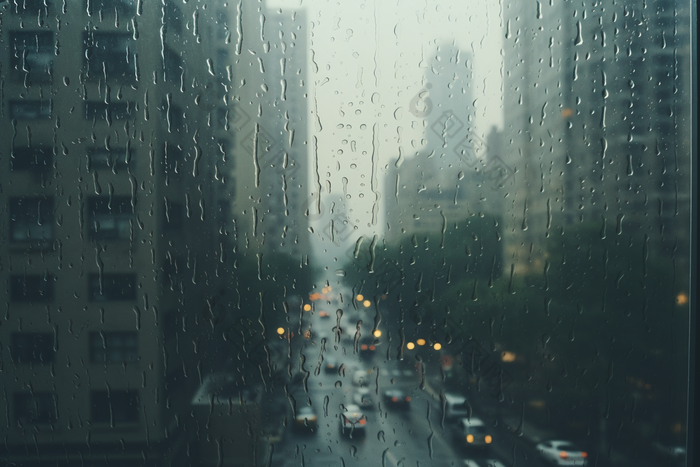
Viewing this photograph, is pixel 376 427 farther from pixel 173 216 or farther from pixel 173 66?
pixel 173 66

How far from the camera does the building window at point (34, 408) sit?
135cm

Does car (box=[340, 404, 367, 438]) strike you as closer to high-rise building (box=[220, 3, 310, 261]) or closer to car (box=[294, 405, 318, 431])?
car (box=[294, 405, 318, 431])

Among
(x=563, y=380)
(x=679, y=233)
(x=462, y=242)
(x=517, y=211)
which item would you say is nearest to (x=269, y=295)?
(x=462, y=242)

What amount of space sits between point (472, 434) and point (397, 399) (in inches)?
10.0

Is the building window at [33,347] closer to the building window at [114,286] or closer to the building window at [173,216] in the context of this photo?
the building window at [114,286]

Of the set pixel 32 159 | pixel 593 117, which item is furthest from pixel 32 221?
pixel 593 117

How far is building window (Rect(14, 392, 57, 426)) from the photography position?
135 cm

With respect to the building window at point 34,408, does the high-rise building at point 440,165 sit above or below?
above

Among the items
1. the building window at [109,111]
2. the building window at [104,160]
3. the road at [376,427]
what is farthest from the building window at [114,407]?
the building window at [109,111]

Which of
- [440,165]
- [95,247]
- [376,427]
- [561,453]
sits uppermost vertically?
[440,165]

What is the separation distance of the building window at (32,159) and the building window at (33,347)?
0.50m

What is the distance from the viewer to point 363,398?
1.37 m

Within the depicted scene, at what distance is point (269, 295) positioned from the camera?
137cm

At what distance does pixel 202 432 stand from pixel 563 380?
1139mm
